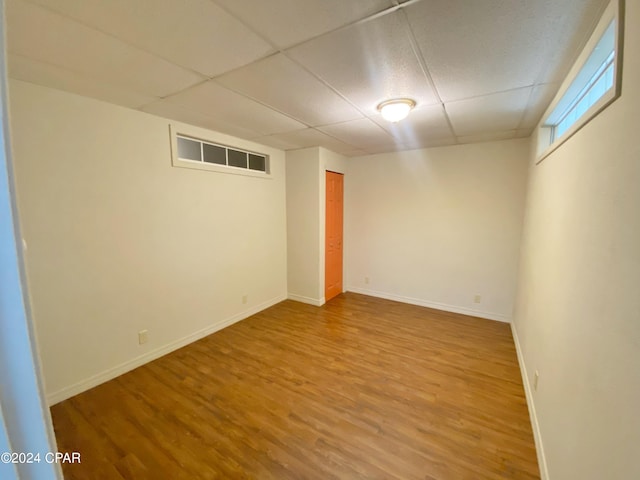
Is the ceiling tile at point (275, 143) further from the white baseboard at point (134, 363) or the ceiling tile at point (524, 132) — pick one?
the ceiling tile at point (524, 132)

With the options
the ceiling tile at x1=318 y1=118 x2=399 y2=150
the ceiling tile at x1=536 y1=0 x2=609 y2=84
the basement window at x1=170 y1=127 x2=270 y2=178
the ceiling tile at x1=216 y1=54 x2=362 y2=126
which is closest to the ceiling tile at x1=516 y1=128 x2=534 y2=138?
the ceiling tile at x1=318 y1=118 x2=399 y2=150

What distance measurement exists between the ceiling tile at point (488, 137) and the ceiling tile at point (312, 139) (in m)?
1.47

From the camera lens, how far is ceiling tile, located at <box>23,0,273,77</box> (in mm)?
Answer: 1166

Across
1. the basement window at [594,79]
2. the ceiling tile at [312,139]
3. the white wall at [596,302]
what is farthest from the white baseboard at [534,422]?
the ceiling tile at [312,139]

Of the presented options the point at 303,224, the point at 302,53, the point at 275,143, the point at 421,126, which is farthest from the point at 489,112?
the point at 303,224

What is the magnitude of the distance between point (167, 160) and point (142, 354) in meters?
1.94

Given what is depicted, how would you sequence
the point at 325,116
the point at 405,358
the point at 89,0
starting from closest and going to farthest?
1. the point at 89,0
2. the point at 325,116
3. the point at 405,358

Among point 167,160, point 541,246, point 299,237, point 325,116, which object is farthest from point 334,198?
point 541,246

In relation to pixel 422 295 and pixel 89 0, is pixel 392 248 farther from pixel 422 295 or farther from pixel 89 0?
pixel 89 0

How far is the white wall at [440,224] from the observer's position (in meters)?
3.51

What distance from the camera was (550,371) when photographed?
5.34 ft

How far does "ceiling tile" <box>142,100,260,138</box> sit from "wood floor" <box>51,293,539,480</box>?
7.92 ft

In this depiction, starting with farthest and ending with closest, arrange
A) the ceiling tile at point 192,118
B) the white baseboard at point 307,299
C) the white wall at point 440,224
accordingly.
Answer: the white baseboard at point 307,299, the white wall at point 440,224, the ceiling tile at point 192,118

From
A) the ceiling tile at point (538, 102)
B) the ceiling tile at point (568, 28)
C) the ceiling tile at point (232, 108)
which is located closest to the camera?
the ceiling tile at point (568, 28)
